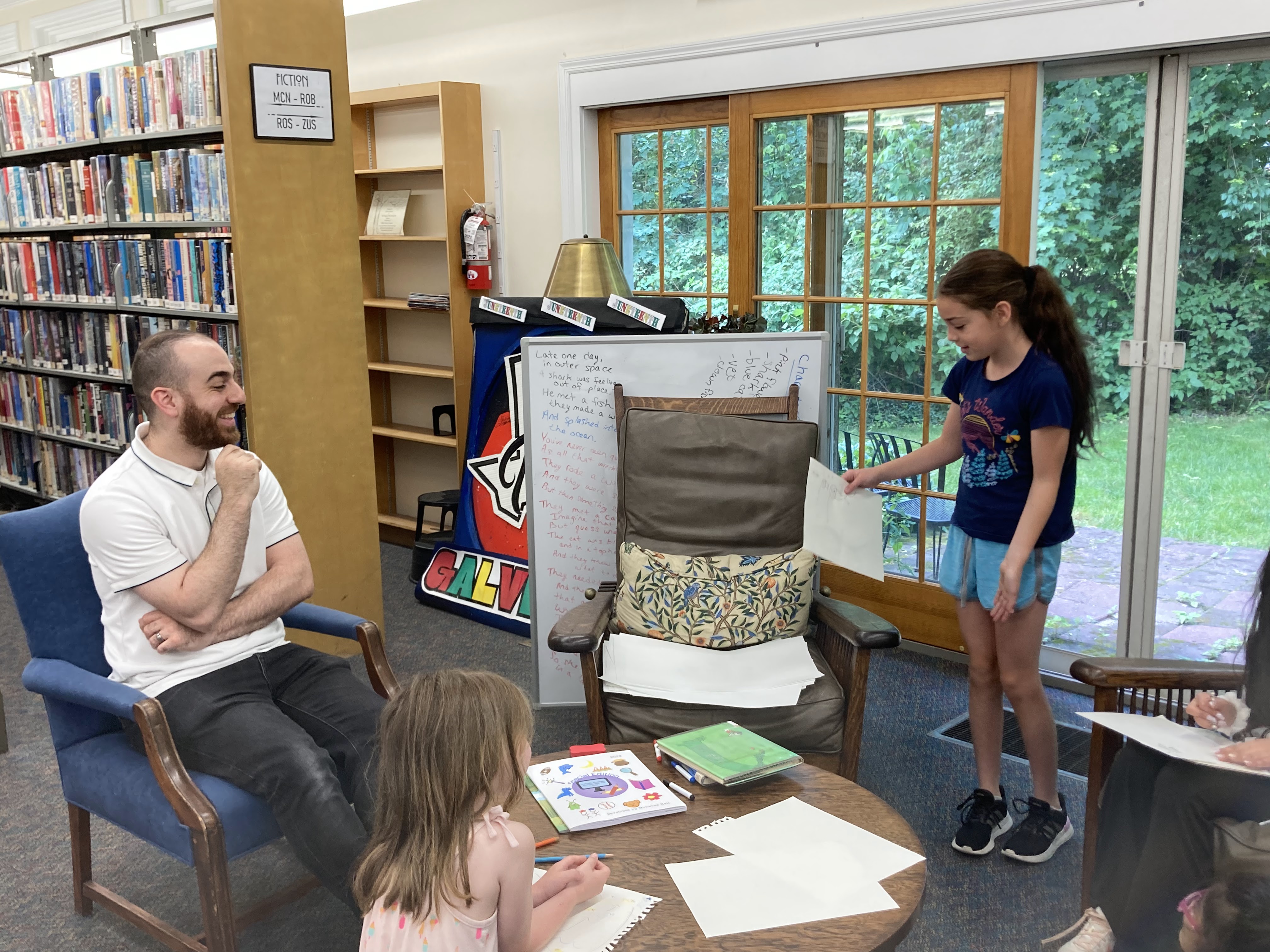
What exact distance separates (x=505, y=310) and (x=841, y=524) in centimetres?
177

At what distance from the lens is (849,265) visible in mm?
3711

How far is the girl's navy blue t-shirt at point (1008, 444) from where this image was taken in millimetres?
2230

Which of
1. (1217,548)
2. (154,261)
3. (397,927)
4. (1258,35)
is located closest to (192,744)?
(397,927)

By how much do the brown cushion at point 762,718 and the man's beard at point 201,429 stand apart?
3.28ft

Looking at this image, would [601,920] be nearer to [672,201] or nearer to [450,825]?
[450,825]

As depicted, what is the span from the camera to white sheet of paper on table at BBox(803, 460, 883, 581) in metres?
2.49

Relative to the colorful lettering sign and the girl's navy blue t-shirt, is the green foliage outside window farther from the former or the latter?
the colorful lettering sign

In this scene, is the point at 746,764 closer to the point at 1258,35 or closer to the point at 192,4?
the point at 1258,35

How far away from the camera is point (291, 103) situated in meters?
3.32

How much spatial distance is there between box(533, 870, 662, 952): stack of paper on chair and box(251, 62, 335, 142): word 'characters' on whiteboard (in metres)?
2.55

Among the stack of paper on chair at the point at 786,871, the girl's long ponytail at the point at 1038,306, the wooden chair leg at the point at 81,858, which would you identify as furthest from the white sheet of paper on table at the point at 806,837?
the wooden chair leg at the point at 81,858

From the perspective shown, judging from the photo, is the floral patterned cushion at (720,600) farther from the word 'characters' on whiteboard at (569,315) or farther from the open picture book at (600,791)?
the word 'characters' on whiteboard at (569,315)

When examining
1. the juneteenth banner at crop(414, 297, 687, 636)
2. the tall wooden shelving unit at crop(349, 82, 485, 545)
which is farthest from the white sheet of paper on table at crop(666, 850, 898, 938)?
the tall wooden shelving unit at crop(349, 82, 485, 545)

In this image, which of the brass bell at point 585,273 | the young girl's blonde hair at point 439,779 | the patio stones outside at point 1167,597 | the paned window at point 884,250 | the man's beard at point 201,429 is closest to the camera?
the young girl's blonde hair at point 439,779
